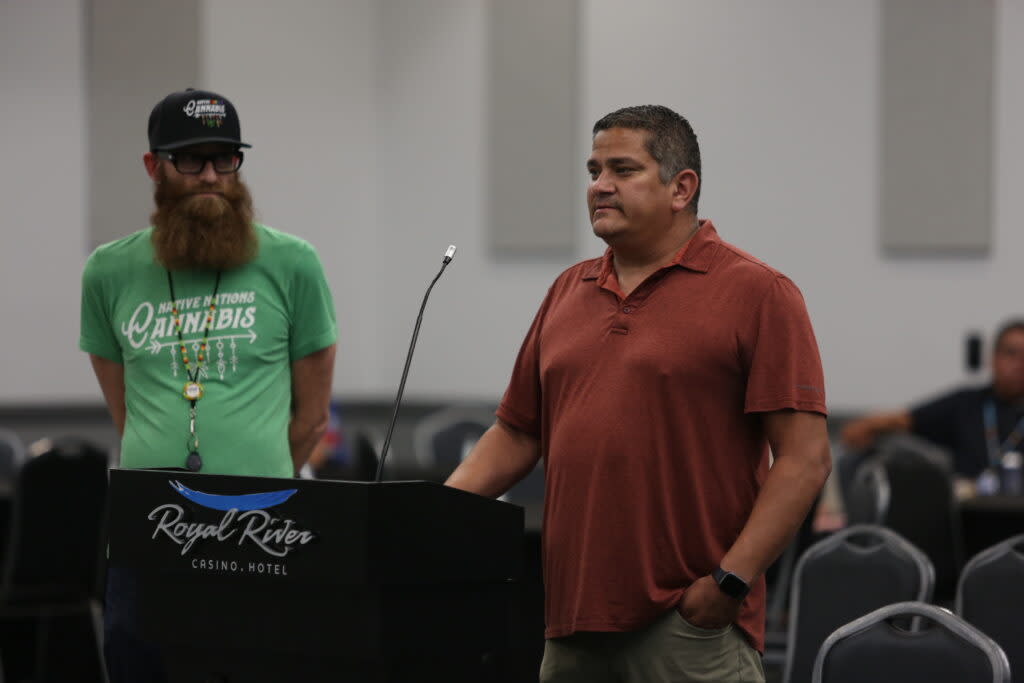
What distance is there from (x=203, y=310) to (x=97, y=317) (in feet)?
0.91

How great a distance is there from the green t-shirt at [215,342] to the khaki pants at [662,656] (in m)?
0.85

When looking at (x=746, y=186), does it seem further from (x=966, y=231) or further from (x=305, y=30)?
(x=305, y=30)

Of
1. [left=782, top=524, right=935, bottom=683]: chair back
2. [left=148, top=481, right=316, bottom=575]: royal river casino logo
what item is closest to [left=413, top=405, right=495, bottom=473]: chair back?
[left=782, top=524, right=935, bottom=683]: chair back

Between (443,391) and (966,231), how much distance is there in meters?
3.57

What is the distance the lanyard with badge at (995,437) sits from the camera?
258 inches

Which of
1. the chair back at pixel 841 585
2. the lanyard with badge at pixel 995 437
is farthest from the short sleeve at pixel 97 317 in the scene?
the lanyard with badge at pixel 995 437

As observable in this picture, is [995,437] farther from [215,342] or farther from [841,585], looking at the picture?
[215,342]

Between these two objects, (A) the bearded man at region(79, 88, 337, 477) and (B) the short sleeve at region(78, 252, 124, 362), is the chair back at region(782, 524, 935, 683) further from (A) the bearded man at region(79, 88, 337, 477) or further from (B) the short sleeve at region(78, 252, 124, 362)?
Answer: (B) the short sleeve at region(78, 252, 124, 362)

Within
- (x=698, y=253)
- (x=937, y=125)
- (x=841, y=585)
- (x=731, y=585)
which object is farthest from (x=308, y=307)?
(x=937, y=125)

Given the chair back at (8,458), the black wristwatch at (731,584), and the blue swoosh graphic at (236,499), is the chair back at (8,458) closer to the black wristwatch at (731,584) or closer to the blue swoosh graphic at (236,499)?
the blue swoosh graphic at (236,499)

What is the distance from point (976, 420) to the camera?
6.70 meters

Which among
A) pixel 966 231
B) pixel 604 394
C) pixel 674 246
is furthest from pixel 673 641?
pixel 966 231

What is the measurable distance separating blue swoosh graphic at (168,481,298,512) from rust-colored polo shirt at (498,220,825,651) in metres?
0.58

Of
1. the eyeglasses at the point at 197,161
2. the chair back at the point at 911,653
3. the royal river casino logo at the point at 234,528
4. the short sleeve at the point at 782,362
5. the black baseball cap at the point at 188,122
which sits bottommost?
the chair back at the point at 911,653
